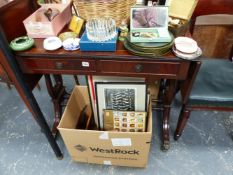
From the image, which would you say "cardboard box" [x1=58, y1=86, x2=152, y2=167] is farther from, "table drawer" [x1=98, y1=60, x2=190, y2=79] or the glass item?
the glass item

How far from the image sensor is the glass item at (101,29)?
34.3 inches

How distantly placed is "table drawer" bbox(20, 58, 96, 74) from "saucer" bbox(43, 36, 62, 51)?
60 mm

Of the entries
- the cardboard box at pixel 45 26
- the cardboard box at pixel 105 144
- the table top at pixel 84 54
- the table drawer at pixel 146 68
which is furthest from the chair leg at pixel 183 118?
the cardboard box at pixel 45 26

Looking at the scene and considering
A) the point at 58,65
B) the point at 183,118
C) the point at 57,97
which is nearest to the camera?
the point at 58,65

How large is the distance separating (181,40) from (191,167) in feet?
2.69

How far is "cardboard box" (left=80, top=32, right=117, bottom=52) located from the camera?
0.86m

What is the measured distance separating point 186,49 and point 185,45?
0.10ft

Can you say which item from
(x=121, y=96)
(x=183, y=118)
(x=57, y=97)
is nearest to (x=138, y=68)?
(x=121, y=96)

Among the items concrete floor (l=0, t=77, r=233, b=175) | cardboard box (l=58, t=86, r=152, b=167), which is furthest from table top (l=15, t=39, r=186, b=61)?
concrete floor (l=0, t=77, r=233, b=175)

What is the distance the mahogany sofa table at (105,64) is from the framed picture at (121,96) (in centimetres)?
18

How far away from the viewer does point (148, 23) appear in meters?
0.94

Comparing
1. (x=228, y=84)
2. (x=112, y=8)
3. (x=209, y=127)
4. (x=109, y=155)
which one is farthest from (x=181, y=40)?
(x=209, y=127)

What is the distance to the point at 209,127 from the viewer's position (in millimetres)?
1457

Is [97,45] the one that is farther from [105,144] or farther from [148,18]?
[105,144]
